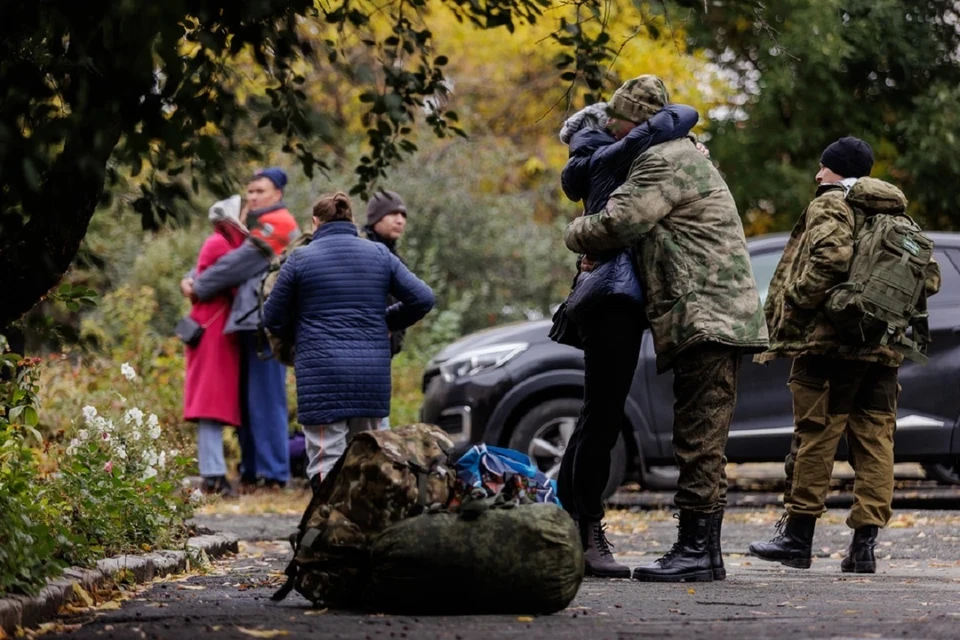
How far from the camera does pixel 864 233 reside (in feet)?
24.8

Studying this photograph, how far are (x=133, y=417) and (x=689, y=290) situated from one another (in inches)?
Result: 109

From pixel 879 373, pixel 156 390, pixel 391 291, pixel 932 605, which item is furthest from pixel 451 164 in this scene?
pixel 932 605

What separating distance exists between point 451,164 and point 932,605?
1468 cm

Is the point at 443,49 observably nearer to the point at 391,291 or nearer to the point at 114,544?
the point at 391,291

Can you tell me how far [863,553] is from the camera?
7570mm

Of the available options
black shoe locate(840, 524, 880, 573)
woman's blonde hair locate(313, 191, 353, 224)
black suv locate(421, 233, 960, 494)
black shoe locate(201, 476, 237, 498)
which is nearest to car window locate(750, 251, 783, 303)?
black suv locate(421, 233, 960, 494)

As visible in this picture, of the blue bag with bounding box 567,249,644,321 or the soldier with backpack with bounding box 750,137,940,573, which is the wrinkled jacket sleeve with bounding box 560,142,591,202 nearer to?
the blue bag with bounding box 567,249,644,321

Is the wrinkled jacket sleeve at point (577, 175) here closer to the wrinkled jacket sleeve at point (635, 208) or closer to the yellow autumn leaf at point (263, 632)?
the wrinkled jacket sleeve at point (635, 208)

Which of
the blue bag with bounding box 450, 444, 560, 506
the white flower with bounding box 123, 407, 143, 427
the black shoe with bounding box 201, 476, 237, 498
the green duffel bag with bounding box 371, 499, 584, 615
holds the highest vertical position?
the white flower with bounding box 123, 407, 143, 427

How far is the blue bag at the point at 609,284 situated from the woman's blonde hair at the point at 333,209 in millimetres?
2332

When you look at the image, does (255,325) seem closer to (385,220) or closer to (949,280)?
(385,220)

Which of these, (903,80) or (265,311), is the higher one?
(903,80)

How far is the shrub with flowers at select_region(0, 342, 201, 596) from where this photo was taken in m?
5.38

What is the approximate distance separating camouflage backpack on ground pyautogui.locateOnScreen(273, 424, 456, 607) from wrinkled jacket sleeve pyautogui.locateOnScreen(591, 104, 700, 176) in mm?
1776
